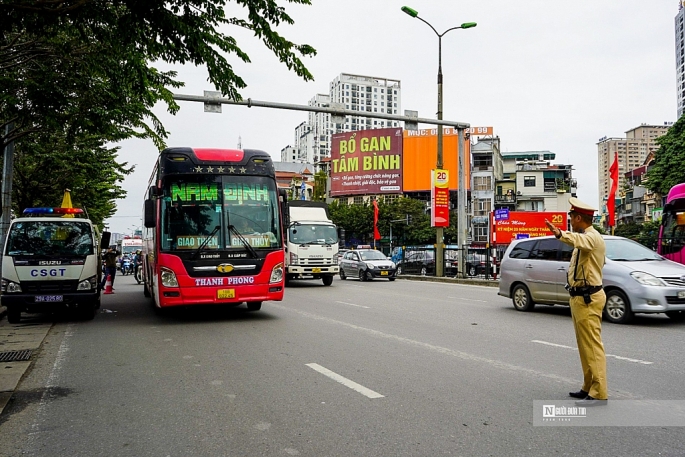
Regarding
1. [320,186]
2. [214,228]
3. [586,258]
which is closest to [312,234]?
[214,228]

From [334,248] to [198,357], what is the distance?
1557 centimetres

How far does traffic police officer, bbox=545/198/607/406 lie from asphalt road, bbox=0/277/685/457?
52 centimetres

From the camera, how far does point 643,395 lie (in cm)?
557

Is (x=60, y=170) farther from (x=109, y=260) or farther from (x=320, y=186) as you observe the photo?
(x=320, y=186)

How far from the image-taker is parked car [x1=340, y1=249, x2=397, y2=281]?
2683cm

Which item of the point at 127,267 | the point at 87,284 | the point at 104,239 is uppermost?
the point at 104,239

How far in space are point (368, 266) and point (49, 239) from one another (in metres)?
16.7

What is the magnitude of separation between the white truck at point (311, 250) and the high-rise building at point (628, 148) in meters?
132

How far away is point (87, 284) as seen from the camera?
38.7ft

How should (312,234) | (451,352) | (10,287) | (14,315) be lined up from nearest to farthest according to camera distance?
(451,352), (10,287), (14,315), (312,234)

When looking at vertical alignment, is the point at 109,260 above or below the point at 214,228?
below

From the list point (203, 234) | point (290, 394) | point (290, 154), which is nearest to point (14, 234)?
point (203, 234)

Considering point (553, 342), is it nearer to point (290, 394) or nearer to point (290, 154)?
point (290, 394)

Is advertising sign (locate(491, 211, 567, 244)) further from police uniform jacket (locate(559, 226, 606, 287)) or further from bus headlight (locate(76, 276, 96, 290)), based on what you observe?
police uniform jacket (locate(559, 226, 606, 287))
